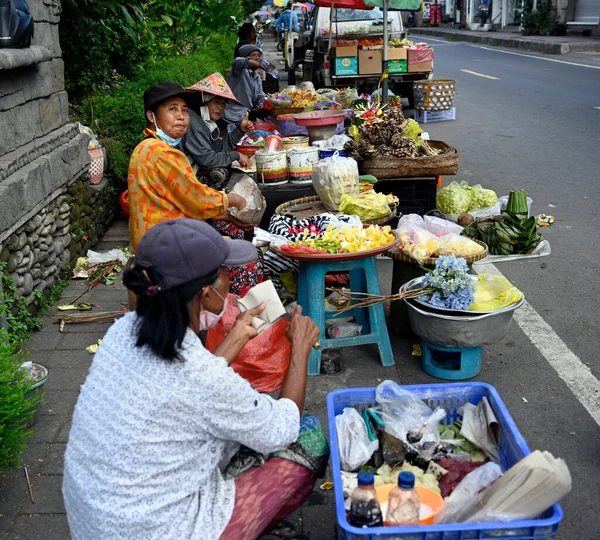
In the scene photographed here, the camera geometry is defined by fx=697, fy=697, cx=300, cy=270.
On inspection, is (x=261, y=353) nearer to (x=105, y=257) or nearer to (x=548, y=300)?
(x=548, y=300)

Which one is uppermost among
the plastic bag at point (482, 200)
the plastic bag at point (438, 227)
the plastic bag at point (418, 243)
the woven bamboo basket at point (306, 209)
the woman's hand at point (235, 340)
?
the woman's hand at point (235, 340)

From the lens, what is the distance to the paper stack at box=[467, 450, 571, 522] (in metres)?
1.98

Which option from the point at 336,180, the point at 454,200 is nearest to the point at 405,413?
the point at 336,180

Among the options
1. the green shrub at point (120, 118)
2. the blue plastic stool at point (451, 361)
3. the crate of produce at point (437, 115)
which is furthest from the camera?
the crate of produce at point (437, 115)

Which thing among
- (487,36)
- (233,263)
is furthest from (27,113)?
(487,36)

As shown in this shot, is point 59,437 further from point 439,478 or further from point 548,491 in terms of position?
point 548,491

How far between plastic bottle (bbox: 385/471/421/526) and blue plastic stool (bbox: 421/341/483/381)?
1883 mm

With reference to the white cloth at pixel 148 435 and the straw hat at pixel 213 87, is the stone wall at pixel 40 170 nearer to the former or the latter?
the straw hat at pixel 213 87

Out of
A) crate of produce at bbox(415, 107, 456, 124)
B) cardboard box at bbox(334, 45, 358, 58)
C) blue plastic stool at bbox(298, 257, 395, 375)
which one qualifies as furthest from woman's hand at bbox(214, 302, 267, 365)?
crate of produce at bbox(415, 107, 456, 124)

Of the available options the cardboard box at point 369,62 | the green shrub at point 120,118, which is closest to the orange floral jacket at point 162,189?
the green shrub at point 120,118

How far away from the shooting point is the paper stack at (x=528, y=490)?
1.98m

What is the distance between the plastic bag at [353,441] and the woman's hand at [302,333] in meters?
0.36

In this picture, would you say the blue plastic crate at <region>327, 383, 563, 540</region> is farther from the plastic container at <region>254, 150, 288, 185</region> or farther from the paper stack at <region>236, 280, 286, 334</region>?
the plastic container at <region>254, 150, 288, 185</region>

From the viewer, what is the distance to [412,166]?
5.82m
